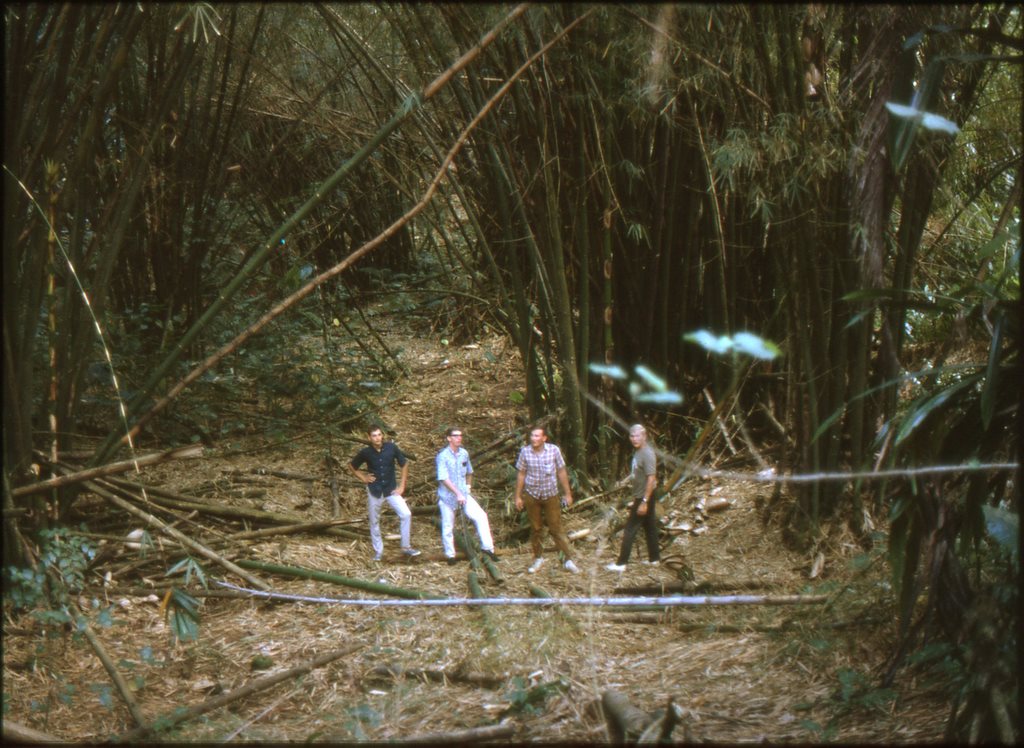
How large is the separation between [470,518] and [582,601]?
4.68ft

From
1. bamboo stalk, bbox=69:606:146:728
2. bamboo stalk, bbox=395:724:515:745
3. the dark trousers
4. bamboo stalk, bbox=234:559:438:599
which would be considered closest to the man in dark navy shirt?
bamboo stalk, bbox=234:559:438:599

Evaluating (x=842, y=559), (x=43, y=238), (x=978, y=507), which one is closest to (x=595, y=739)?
(x=978, y=507)

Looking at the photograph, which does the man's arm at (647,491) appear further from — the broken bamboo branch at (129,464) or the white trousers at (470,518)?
the broken bamboo branch at (129,464)

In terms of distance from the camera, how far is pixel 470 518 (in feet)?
19.1

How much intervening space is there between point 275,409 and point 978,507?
563 cm

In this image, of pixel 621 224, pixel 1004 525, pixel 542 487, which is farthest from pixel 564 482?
pixel 1004 525

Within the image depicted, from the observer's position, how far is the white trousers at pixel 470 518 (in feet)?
18.7

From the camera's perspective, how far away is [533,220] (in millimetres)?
5945

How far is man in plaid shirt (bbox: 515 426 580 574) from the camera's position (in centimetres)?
553

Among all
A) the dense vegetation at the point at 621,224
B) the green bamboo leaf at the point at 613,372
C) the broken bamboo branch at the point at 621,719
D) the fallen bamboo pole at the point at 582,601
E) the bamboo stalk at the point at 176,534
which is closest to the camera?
the broken bamboo branch at the point at 621,719

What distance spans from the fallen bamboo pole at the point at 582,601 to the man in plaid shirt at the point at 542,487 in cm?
82

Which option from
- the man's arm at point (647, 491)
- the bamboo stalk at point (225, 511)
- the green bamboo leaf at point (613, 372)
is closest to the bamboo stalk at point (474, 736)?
the man's arm at point (647, 491)

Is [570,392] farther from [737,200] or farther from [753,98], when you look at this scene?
[753,98]

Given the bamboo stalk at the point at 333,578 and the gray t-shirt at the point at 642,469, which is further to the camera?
the gray t-shirt at the point at 642,469
